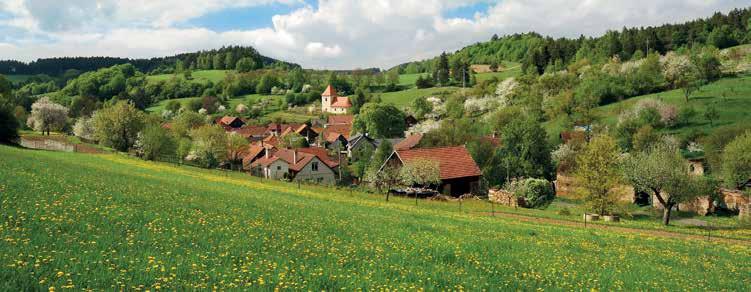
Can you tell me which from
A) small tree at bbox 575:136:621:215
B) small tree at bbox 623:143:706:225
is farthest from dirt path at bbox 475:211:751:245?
small tree at bbox 623:143:706:225

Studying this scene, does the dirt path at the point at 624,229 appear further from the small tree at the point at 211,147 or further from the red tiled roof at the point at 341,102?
the red tiled roof at the point at 341,102

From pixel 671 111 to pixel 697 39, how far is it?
84.2 metres

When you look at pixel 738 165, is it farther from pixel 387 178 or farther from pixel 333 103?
pixel 333 103

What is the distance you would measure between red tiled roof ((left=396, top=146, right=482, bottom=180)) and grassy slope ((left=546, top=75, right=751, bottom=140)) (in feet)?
137

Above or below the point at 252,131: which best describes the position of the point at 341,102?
above

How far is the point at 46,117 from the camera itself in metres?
112

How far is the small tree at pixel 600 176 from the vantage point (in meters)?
40.9

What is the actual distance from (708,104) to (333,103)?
399 feet

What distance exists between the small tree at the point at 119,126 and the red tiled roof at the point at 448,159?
48.1 meters

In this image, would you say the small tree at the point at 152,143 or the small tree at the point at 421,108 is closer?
the small tree at the point at 152,143

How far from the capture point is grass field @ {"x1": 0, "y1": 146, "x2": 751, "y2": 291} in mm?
10125

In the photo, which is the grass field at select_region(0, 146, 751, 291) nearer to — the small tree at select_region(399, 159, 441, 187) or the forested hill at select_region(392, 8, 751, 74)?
the small tree at select_region(399, 159, 441, 187)

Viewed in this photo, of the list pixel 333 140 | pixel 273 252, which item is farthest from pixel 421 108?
pixel 273 252

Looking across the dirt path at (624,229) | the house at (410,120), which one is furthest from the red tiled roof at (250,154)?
the house at (410,120)
